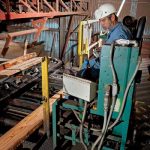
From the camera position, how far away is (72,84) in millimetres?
3363

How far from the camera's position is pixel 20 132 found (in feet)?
12.3

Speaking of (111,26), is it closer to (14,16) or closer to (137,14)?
(14,16)

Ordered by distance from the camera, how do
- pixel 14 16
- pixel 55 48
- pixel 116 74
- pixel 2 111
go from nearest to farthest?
1. pixel 116 74
2. pixel 2 111
3. pixel 14 16
4. pixel 55 48

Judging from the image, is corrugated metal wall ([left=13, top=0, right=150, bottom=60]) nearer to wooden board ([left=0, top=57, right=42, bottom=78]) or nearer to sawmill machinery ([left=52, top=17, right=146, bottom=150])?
wooden board ([left=0, top=57, right=42, bottom=78])

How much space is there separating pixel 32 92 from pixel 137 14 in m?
9.44

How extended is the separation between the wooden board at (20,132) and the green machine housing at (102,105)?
50 cm

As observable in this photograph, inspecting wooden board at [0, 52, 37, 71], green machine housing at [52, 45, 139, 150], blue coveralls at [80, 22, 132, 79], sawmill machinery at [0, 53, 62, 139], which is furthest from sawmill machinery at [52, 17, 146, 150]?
wooden board at [0, 52, 37, 71]

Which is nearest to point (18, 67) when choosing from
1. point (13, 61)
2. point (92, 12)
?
point (13, 61)

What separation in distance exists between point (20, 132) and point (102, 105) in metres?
1.64

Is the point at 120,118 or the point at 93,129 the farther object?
the point at 93,129

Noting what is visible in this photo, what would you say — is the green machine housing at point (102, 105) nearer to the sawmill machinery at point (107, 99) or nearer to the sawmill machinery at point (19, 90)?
the sawmill machinery at point (107, 99)

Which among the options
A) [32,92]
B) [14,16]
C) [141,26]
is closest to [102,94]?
Answer: [141,26]

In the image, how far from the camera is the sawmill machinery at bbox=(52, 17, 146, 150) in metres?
2.90

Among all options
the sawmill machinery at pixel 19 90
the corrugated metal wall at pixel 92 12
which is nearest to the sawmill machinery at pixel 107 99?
the sawmill machinery at pixel 19 90
